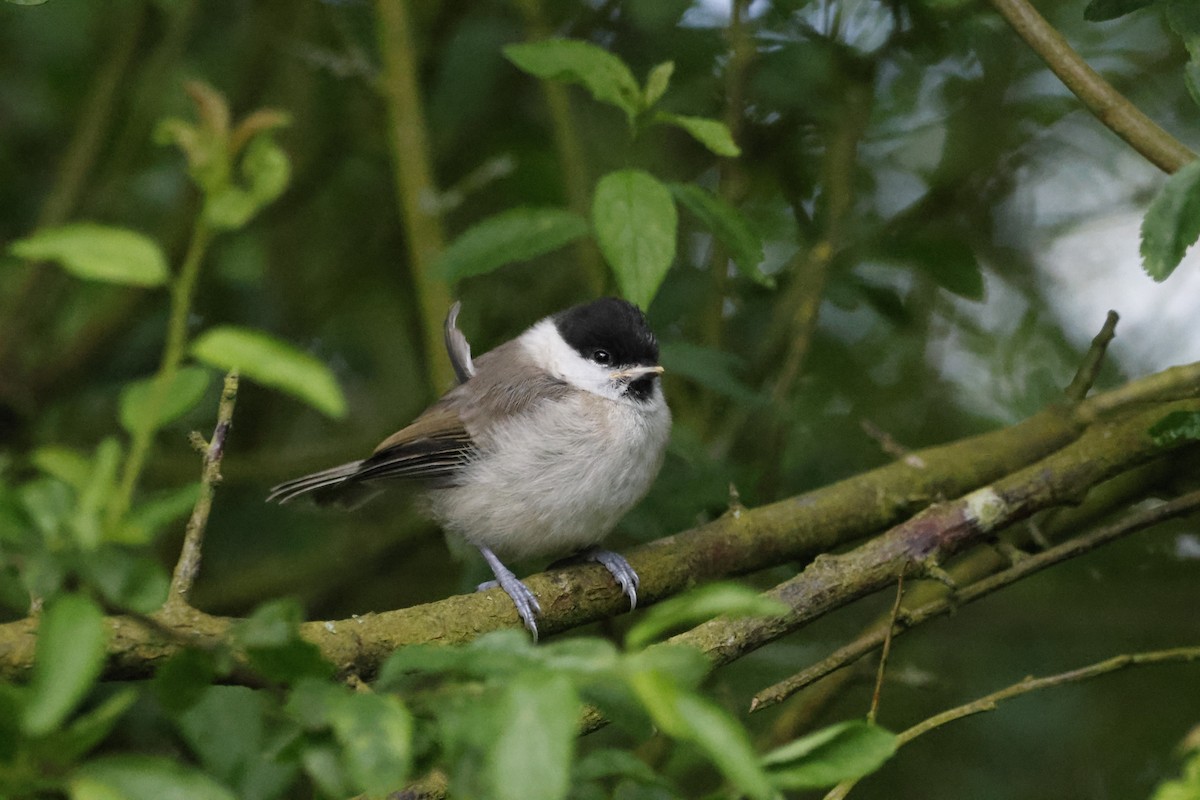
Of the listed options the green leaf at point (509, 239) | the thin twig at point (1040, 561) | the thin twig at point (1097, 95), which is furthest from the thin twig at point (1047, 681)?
the green leaf at point (509, 239)

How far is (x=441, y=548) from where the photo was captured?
3998 millimetres

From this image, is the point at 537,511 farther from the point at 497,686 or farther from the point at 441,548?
the point at 497,686

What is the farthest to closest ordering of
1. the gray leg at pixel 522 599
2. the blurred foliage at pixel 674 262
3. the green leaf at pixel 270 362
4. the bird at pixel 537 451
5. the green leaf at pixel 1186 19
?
the blurred foliage at pixel 674 262 < the bird at pixel 537 451 < the gray leg at pixel 522 599 < the green leaf at pixel 1186 19 < the green leaf at pixel 270 362

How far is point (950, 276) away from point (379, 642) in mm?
1881

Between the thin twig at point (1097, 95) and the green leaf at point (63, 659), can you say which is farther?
the thin twig at point (1097, 95)

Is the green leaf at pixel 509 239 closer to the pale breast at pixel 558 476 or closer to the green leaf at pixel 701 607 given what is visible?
the pale breast at pixel 558 476

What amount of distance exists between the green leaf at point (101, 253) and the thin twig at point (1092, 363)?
8.02ft

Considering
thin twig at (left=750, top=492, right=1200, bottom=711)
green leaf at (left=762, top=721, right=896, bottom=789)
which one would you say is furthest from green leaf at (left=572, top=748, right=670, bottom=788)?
thin twig at (left=750, top=492, right=1200, bottom=711)

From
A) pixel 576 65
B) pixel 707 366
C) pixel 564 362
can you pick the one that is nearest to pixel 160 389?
pixel 576 65

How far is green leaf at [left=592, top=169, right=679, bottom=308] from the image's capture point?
212 centimetres

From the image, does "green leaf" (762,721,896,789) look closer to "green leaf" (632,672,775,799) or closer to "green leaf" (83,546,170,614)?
"green leaf" (632,672,775,799)

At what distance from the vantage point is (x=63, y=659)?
87 centimetres

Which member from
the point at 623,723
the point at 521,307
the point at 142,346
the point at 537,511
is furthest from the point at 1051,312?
the point at 623,723

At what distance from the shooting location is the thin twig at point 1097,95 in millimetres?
2279
